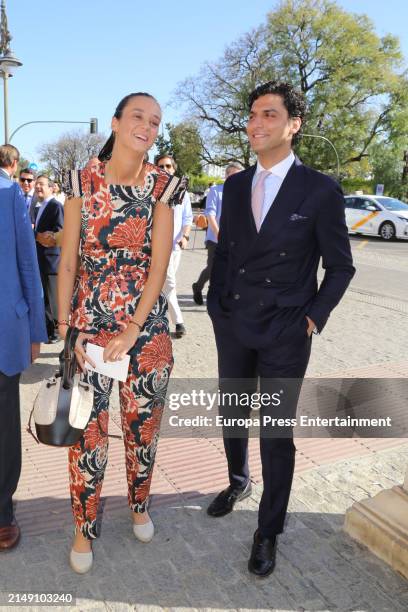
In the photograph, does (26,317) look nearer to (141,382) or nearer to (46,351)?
(141,382)

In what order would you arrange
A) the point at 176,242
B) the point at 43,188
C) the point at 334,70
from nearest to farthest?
the point at 43,188
the point at 176,242
the point at 334,70

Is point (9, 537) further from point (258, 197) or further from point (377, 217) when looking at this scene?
point (377, 217)

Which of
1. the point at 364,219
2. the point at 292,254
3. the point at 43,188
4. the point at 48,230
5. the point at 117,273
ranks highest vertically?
the point at 43,188

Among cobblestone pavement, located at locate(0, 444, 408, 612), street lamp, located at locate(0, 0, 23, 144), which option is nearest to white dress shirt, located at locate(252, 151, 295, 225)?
cobblestone pavement, located at locate(0, 444, 408, 612)

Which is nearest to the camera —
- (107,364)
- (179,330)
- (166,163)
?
(107,364)

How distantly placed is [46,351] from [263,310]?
149 inches

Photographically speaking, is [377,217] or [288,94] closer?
[288,94]

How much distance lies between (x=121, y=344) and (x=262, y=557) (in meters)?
1.16

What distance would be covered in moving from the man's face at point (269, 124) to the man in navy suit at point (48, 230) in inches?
139

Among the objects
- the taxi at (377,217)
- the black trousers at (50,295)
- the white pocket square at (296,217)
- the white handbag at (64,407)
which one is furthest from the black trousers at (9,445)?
the taxi at (377,217)

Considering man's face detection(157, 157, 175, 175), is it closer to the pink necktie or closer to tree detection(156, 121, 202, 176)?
the pink necktie

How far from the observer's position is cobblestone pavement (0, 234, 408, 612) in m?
2.36

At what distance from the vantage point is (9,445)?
8.77 ft

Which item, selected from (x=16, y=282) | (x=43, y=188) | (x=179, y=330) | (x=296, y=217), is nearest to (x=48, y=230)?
(x=43, y=188)
